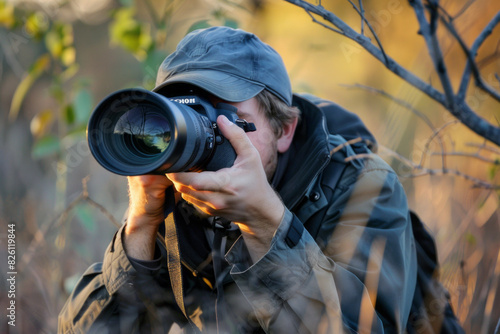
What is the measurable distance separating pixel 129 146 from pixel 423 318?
88 cm

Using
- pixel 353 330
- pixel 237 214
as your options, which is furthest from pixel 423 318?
pixel 237 214

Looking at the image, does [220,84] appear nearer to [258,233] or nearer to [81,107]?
[258,233]

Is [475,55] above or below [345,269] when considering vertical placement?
above

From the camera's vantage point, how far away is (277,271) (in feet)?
3.19

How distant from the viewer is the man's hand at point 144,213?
1103mm

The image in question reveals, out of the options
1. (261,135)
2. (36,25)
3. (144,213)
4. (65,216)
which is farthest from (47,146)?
(261,135)

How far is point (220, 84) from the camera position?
1.19 m

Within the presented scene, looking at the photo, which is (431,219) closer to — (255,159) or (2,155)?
(255,159)

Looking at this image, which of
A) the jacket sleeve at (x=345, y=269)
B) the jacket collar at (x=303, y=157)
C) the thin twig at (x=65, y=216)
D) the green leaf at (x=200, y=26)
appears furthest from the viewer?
the green leaf at (x=200, y=26)

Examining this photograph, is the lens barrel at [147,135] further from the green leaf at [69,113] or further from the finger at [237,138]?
the green leaf at [69,113]

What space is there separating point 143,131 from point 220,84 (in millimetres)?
293

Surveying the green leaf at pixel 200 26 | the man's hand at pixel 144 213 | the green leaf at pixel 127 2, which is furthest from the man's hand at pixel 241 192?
the green leaf at pixel 127 2

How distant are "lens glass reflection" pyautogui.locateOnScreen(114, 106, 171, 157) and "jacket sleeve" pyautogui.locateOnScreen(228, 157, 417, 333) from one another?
11.5 inches

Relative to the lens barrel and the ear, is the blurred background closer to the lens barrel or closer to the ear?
the ear
